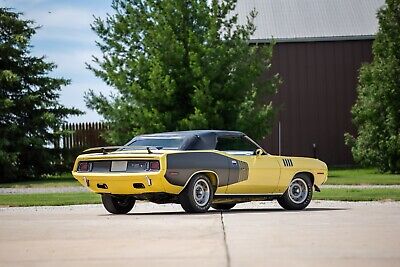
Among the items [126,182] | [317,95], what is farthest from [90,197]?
[317,95]

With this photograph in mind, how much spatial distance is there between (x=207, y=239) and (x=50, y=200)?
1008cm

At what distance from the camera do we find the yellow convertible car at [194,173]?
48.4 feet

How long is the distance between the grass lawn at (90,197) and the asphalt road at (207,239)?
327cm

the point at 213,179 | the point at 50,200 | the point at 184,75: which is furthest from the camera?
the point at 184,75

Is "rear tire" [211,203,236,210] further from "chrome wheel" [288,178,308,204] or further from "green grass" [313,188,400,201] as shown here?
"green grass" [313,188,400,201]

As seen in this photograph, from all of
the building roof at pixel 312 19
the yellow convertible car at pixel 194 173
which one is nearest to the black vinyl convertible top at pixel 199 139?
the yellow convertible car at pixel 194 173

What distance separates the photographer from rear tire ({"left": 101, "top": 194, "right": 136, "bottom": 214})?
52.6 feet

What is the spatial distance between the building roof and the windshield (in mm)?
23075

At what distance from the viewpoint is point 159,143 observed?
626 inches

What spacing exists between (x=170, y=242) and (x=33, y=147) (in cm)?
2488

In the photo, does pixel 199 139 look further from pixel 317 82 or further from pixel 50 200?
pixel 317 82

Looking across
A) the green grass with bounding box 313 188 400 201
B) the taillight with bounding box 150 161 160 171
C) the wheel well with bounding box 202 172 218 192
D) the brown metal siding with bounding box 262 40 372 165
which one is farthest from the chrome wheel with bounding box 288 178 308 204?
the brown metal siding with bounding box 262 40 372 165

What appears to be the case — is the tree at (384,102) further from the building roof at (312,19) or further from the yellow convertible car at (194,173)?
the yellow convertible car at (194,173)

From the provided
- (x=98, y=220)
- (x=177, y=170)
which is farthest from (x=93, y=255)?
(x=177, y=170)
